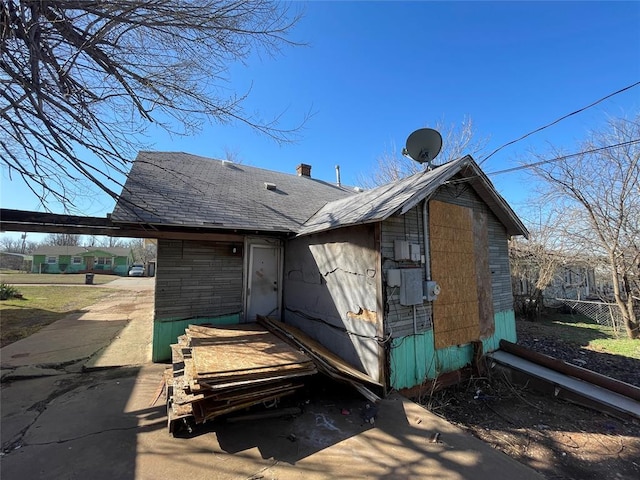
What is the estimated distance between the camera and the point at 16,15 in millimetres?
3166

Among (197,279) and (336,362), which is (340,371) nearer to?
(336,362)

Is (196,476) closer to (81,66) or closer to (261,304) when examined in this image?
(261,304)

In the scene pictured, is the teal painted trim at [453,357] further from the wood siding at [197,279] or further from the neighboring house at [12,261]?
the neighboring house at [12,261]

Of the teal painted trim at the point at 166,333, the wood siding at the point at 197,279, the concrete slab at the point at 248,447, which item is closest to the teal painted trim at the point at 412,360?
the concrete slab at the point at 248,447

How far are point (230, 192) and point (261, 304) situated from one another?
3.44m

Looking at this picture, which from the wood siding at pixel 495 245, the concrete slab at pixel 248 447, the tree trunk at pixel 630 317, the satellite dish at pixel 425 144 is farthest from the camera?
the tree trunk at pixel 630 317

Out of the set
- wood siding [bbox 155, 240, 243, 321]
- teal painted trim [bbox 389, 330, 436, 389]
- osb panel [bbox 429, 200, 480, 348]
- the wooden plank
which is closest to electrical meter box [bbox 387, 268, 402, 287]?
teal painted trim [bbox 389, 330, 436, 389]

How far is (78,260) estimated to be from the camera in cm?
4247

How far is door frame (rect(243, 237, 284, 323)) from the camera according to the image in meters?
7.04

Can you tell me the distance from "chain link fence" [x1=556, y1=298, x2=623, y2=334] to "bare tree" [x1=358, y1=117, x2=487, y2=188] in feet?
27.8

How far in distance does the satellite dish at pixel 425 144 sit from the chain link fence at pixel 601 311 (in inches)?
403

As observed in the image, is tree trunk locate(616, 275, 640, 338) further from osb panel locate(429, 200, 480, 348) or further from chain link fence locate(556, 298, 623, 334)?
osb panel locate(429, 200, 480, 348)

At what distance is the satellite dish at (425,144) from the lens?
618 centimetres

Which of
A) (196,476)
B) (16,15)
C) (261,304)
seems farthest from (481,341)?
(16,15)
